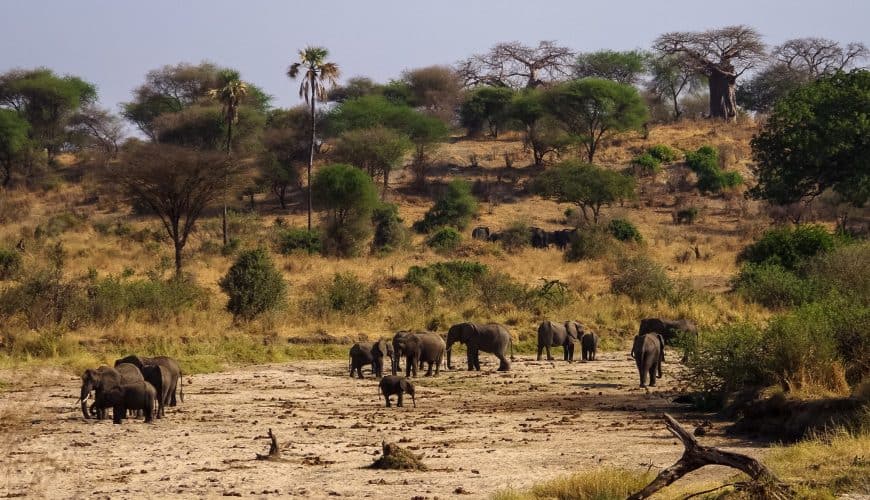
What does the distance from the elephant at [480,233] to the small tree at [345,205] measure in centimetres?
465

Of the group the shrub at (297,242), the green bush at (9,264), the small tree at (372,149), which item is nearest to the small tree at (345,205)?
the shrub at (297,242)

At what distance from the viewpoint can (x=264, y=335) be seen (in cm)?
2745

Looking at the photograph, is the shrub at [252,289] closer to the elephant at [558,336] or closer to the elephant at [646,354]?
the elephant at [558,336]

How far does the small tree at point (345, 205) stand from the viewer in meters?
50.5

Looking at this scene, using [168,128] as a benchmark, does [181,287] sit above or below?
below

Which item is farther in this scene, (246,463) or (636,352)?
(636,352)

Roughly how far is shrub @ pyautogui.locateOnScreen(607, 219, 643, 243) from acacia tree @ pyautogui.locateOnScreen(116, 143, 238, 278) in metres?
17.4

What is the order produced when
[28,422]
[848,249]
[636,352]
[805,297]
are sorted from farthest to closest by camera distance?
[848,249] → [805,297] → [636,352] → [28,422]

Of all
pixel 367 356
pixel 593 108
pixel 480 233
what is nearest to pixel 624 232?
pixel 480 233

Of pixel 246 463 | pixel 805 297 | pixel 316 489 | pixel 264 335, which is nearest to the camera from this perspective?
pixel 316 489

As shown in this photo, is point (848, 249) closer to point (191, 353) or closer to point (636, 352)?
point (636, 352)

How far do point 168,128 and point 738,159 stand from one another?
3325 centimetres

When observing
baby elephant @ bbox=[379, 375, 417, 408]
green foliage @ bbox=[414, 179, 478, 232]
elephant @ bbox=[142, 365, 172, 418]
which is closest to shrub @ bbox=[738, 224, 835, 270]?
green foliage @ bbox=[414, 179, 478, 232]

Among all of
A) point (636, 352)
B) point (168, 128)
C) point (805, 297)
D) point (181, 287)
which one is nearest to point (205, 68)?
point (168, 128)
